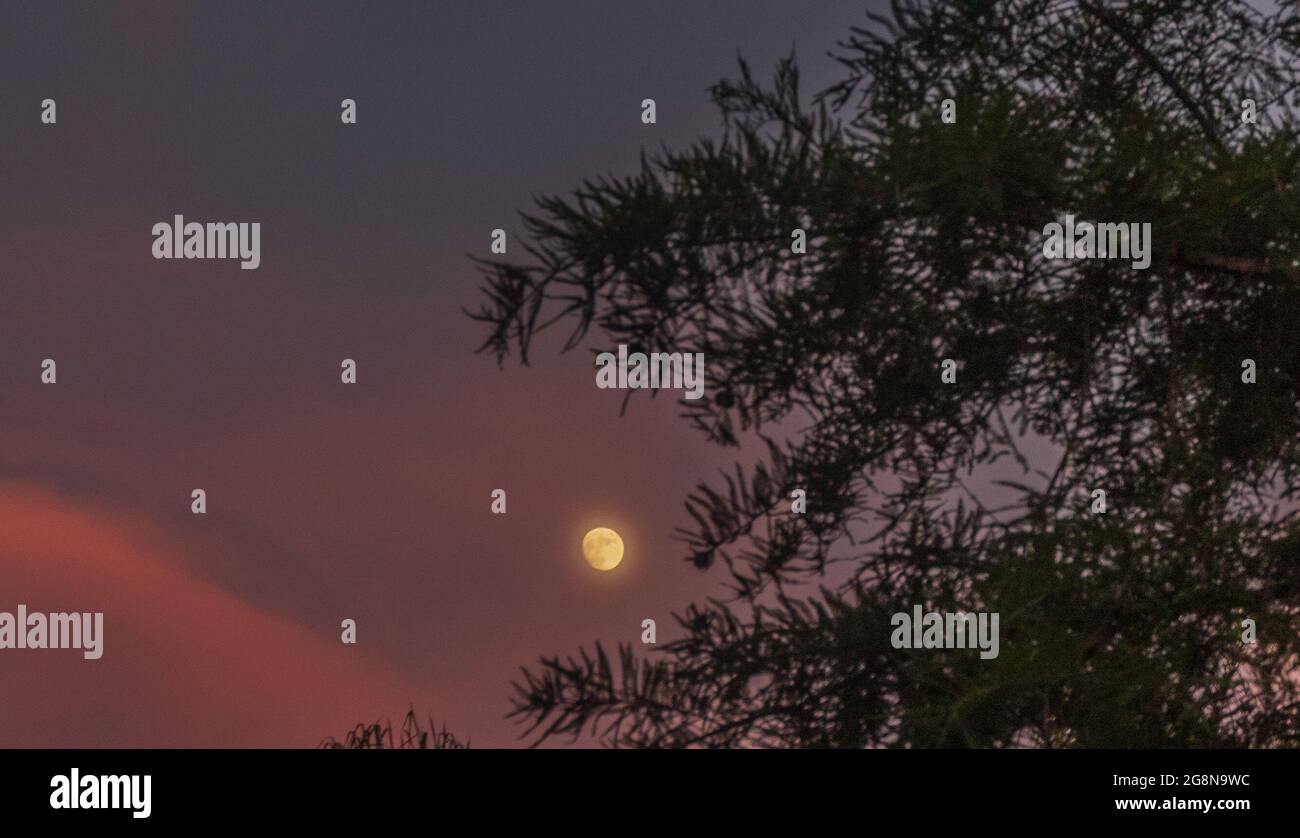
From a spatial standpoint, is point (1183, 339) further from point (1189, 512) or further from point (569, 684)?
point (569, 684)

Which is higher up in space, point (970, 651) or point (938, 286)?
point (938, 286)

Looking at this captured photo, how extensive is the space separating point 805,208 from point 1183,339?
21.5 inches

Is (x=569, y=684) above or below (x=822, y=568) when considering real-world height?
below

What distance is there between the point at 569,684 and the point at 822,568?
0.38 metres

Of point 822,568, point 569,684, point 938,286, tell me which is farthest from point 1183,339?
point 569,684

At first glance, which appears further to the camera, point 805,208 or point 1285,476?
point 1285,476

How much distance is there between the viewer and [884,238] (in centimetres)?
122
